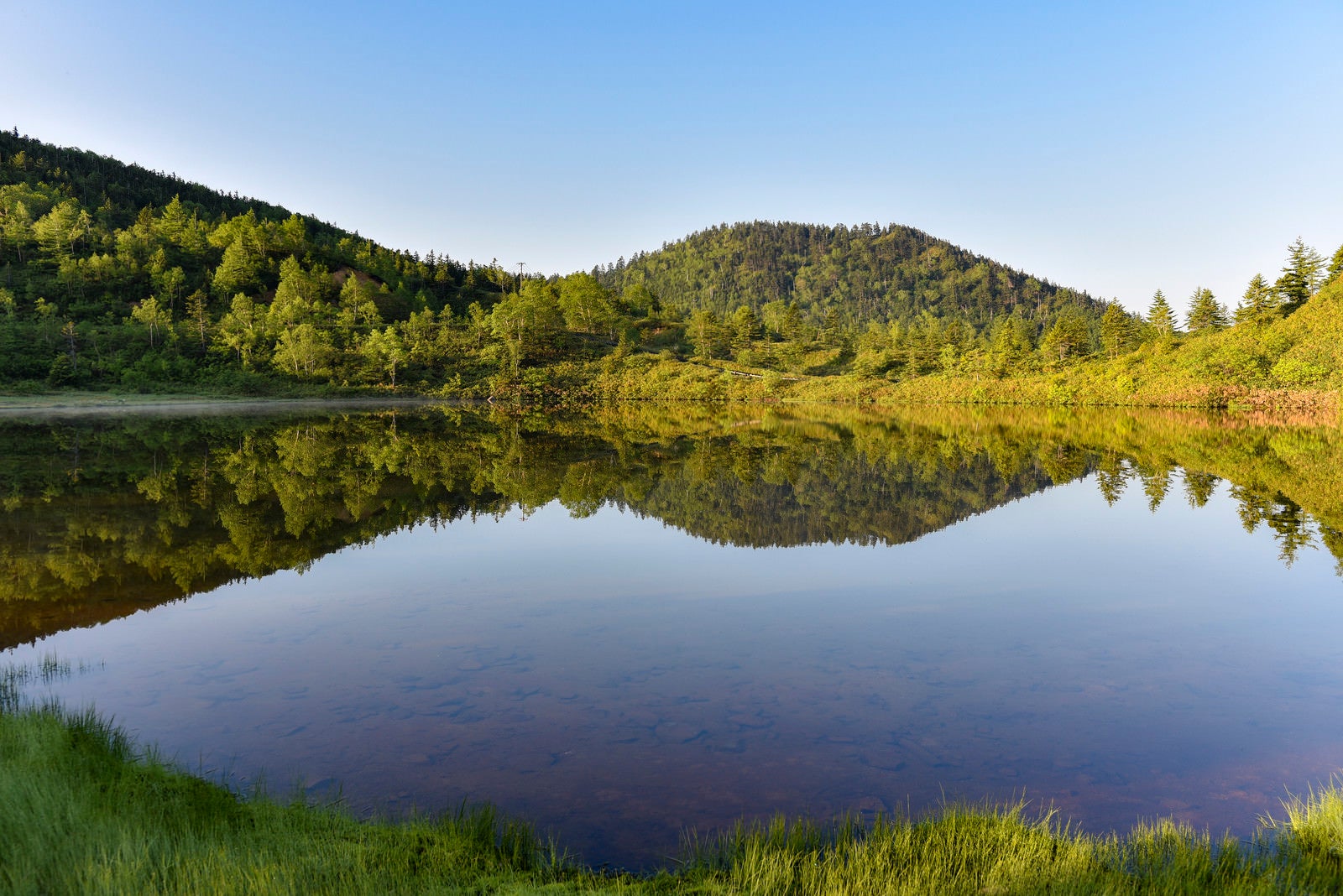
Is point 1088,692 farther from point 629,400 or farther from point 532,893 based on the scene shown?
point 629,400

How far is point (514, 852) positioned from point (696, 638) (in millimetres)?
5061

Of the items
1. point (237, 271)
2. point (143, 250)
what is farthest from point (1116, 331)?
point (143, 250)

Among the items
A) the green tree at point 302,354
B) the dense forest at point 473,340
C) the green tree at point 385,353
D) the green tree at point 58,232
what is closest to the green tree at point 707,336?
the dense forest at point 473,340

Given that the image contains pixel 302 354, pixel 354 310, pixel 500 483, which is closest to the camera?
pixel 500 483

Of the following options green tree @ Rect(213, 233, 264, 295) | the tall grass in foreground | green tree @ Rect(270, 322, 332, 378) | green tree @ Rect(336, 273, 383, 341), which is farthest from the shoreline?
the tall grass in foreground

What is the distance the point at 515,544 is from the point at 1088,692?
10.9 meters

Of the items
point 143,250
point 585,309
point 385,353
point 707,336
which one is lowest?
point 385,353

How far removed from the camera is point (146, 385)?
73.0 meters

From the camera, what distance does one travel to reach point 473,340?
97.3 meters

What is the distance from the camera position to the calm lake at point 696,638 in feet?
20.7

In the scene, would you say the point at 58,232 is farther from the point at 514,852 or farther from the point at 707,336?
the point at 514,852

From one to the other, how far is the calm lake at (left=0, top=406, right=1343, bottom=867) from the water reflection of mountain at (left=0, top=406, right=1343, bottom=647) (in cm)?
18

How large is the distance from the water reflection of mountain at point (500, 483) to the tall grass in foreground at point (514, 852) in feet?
22.2

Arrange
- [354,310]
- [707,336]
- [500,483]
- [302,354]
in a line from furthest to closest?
[707,336]
[354,310]
[302,354]
[500,483]
